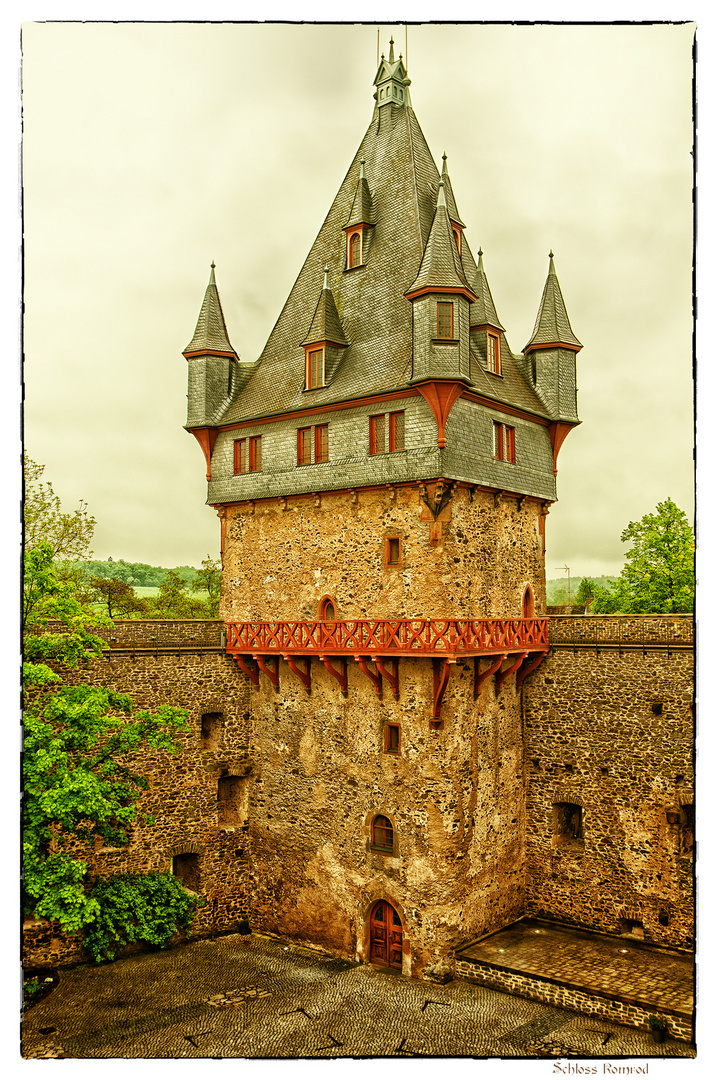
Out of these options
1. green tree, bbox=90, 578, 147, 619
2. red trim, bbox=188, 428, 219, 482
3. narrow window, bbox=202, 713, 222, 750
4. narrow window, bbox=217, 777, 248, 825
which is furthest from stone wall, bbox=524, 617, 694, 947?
green tree, bbox=90, 578, 147, 619

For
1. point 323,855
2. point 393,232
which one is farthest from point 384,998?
point 393,232

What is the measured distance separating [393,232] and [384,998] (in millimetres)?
18080

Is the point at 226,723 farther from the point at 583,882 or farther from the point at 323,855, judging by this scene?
the point at 583,882

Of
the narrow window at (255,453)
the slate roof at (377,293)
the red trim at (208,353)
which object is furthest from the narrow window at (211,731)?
the red trim at (208,353)

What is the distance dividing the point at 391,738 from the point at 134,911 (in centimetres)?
711

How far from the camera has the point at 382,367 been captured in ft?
67.8

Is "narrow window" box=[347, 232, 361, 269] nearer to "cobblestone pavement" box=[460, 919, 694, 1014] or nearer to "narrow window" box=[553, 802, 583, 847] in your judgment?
"narrow window" box=[553, 802, 583, 847]

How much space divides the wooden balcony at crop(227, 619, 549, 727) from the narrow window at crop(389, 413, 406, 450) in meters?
4.13

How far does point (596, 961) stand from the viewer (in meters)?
18.9

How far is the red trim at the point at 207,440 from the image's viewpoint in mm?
24422

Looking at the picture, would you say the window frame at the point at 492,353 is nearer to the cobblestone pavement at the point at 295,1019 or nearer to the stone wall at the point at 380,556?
the stone wall at the point at 380,556

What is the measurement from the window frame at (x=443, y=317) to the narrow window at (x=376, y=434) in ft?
7.90

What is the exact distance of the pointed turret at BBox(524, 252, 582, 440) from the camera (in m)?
23.2

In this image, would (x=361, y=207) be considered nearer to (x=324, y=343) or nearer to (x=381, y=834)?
(x=324, y=343)
